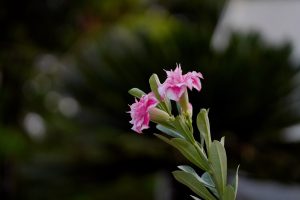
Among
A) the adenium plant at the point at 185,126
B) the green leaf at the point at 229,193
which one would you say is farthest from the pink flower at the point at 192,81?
the green leaf at the point at 229,193

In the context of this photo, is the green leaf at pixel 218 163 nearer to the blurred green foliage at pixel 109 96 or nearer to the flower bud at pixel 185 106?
the flower bud at pixel 185 106

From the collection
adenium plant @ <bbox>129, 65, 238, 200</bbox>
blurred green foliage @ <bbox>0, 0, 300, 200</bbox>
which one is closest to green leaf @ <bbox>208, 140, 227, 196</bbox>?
adenium plant @ <bbox>129, 65, 238, 200</bbox>

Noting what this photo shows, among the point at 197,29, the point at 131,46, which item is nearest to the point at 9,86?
the point at 131,46

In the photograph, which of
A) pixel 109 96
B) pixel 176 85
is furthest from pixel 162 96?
pixel 109 96

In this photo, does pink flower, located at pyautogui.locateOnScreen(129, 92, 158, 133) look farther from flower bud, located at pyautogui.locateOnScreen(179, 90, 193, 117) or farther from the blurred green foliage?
the blurred green foliage

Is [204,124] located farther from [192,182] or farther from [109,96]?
[109,96]

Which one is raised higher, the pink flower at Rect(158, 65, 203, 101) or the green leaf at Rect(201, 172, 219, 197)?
the pink flower at Rect(158, 65, 203, 101)

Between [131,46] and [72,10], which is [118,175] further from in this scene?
[72,10]
